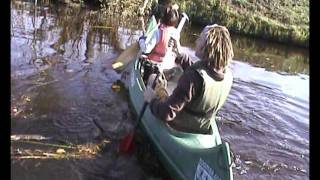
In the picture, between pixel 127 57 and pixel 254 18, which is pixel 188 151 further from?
pixel 254 18

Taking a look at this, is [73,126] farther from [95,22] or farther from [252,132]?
[95,22]

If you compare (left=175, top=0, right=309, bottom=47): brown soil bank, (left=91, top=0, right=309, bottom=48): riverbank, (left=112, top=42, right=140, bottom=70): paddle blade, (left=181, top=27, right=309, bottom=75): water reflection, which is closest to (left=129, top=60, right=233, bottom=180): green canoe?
(left=112, top=42, right=140, bottom=70): paddle blade

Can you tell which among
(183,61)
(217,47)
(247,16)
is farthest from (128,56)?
(247,16)

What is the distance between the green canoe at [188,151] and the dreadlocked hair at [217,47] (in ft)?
2.81

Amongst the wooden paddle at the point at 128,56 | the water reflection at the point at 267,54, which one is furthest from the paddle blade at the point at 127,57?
the water reflection at the point at 267,54

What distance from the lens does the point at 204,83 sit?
4.07 metres

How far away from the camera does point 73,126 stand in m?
5.98

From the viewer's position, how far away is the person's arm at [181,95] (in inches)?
161

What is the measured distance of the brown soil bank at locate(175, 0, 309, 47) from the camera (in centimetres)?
1897

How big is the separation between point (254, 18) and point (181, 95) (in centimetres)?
1686

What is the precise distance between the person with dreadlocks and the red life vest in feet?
7.47

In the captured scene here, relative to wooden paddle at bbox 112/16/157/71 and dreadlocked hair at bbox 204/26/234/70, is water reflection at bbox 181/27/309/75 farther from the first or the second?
dreadlocked hair at bbox 204/26/234/70

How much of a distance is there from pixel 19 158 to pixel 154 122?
1708mm
